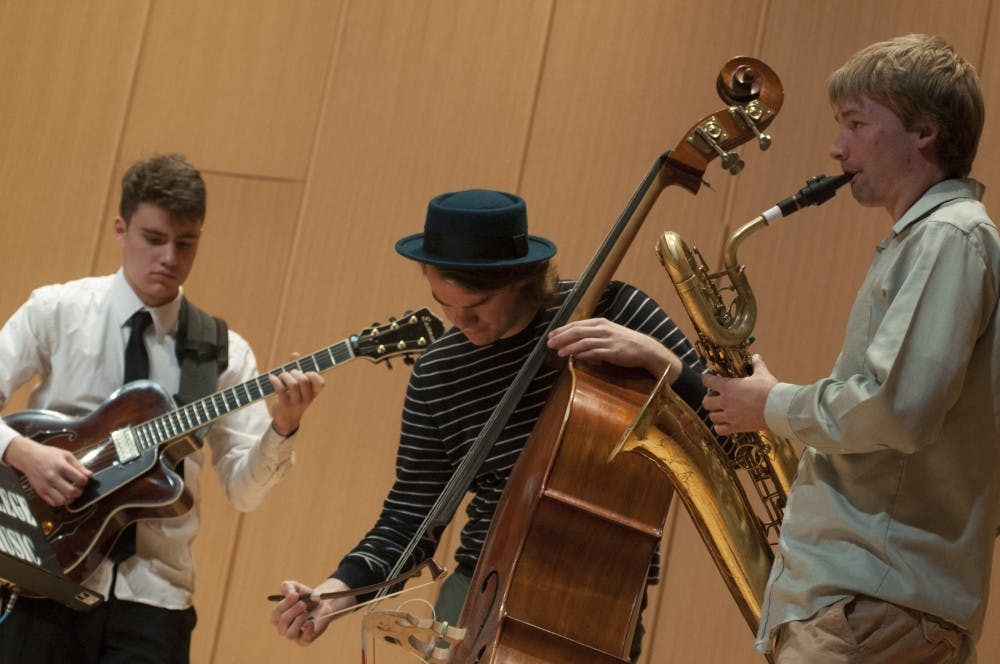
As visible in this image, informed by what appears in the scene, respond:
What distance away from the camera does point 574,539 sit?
187 cm

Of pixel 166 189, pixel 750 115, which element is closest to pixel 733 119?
pixel 750 115

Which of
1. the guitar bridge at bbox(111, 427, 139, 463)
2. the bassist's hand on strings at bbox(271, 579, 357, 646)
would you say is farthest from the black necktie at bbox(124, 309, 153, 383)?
the bassist's hand on strings at bbox(271, 579, 357, 646)

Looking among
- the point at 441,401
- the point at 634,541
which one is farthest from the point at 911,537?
the point at 441,401

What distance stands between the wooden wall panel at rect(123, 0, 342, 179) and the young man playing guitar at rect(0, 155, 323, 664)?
115 centimetres

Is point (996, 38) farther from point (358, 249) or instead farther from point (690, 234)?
point (358, 249)

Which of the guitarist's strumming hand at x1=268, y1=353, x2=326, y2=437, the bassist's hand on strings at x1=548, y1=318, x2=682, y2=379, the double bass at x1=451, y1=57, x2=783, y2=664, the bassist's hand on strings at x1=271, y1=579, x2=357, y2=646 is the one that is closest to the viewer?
the double bass at x1=451, y1=57, x2=783, y2=664

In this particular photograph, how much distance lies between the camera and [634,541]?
1894 millimetres

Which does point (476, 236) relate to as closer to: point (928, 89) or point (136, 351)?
point (928, 89)

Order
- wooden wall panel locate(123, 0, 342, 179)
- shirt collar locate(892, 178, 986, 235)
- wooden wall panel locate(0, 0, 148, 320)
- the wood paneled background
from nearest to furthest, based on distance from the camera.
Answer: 1. shirt collar locate(892, 178, 986, 235)
2. the wood paneled background
3. wooden wall panel locate(123, 0, 342, 179)
4. wooden wall panel locate(0, 0, 148, 320)

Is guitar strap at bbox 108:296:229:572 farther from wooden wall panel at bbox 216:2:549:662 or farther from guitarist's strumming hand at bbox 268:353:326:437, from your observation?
wooden wall panel at bbox 216:2:549:662

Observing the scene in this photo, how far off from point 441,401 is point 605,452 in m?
0.50

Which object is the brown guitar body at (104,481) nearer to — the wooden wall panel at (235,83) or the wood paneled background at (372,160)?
the wood paneled background at (372,160)

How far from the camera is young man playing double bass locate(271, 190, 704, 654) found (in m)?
2.14

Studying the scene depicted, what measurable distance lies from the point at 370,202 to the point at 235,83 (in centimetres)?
72
